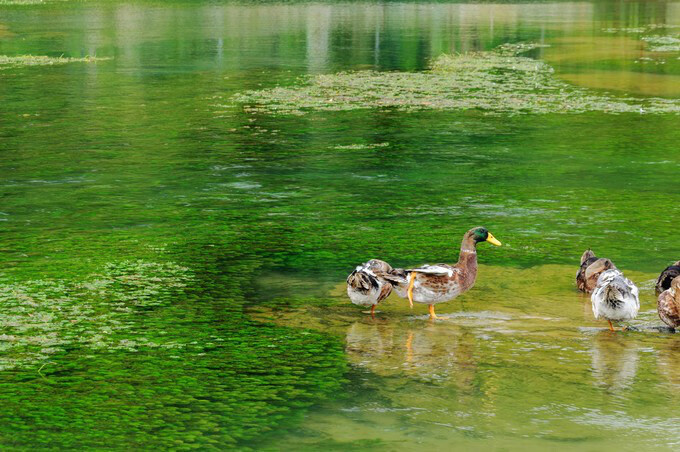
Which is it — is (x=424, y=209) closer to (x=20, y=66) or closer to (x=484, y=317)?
(x=484, y=317)

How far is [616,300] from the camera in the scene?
7.63m

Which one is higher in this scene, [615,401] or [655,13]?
[655,13]

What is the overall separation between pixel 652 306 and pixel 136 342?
12.9 feet

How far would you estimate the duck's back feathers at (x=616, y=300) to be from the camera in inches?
301

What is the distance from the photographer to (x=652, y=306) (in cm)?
857

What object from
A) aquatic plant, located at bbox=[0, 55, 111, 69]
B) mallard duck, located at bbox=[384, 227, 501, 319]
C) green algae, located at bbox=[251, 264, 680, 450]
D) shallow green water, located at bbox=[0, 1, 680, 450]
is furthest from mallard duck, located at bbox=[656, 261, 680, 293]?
aquatic plant, located at bbox=[0, 55, 111, 69]

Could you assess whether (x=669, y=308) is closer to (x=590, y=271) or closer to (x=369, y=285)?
(x=590, y=271)

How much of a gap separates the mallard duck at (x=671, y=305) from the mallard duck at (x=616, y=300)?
179mm

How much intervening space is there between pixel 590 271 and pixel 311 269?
2446 millimetres

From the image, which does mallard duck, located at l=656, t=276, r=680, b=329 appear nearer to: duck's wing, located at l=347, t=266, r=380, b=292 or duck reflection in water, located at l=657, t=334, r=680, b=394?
duck reflection in water, located at l=657, t=334, r=680, b=394

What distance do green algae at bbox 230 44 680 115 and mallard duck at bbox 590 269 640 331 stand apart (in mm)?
12209

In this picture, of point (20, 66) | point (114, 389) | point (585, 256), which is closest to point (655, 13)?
point (20, 66)

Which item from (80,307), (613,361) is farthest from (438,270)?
(80,307)

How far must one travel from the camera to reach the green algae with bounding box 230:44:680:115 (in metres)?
20.4
